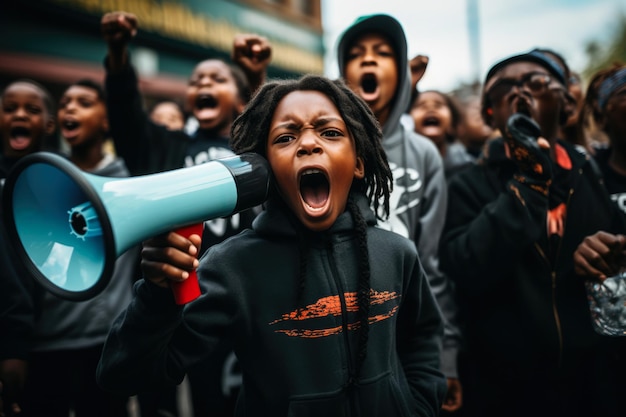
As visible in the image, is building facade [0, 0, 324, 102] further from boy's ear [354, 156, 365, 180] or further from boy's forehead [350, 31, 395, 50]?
boy's ear [354, 156, 365, 180]

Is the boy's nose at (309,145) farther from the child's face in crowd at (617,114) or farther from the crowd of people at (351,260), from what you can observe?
the child's face in crowd at (617,114)

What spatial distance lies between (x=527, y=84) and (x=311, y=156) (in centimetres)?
142

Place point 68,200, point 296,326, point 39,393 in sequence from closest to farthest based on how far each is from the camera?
point 68,200 < point 296,326 < point 39,393

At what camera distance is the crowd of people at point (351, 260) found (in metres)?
1.59

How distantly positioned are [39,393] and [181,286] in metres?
2.12

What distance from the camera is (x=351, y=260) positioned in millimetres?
1730

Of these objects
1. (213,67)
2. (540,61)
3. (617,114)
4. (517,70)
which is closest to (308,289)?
(517,70)

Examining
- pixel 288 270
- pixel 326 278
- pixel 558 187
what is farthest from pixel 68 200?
pixel 558 187

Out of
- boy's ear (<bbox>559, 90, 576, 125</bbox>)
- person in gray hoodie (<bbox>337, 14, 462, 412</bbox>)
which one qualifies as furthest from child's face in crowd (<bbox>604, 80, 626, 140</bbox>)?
person in gray hoodie (<bbox>337, 14, 462, 412</bbox>)

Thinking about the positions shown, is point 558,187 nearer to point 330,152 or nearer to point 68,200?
point 330,152

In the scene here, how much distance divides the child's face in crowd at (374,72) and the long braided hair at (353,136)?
2.53 feet

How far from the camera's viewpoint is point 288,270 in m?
1.66

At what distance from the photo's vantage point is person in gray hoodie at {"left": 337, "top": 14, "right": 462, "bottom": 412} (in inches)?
100.0

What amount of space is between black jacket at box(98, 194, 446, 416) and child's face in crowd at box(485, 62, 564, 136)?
3.72 ft
